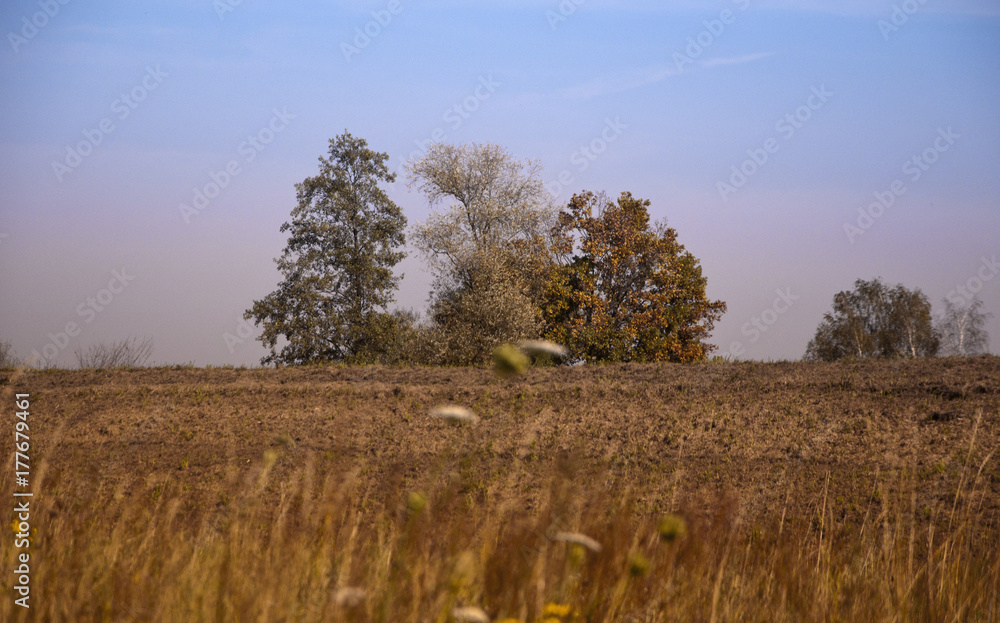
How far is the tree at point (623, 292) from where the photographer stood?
75.9 ft

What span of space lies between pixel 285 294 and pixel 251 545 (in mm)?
19472

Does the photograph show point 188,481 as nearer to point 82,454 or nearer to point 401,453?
point 82,454

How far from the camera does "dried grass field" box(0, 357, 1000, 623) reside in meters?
3.24

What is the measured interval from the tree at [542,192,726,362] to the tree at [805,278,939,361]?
28.8 feet

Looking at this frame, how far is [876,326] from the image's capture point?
102 ft

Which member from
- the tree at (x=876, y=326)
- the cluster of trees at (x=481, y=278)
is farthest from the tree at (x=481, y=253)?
the tree at (x=876, y=326)

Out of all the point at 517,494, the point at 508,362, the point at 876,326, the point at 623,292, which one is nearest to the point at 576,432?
the point at 517,494

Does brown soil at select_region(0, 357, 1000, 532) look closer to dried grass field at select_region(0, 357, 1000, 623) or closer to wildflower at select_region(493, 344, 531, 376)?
dried grass field at select_region(0, 357, 1000, 623)

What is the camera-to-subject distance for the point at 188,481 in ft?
27.8

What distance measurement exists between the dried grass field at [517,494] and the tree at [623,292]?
10976 mm

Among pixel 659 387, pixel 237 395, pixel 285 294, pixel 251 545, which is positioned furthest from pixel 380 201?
pixel 251 545

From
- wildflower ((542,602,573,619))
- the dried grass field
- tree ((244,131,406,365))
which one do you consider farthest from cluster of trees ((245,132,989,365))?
wildflower ((542,602,573,619))

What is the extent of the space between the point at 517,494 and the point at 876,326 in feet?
92.9

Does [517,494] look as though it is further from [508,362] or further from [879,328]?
[879,328]
